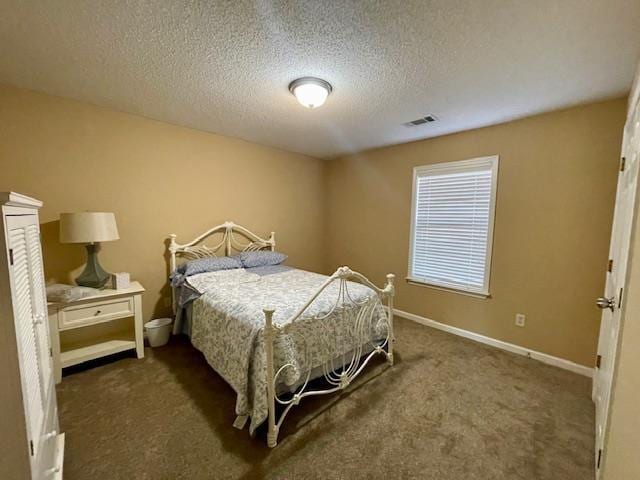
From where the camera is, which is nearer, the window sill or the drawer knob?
the drawer knob

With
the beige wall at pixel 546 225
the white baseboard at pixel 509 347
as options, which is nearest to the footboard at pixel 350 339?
the white baseboard at pixel 509 347

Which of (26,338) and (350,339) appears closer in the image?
(26,338)

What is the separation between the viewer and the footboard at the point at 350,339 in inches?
62.4

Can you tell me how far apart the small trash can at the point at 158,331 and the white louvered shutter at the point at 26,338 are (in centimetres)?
167

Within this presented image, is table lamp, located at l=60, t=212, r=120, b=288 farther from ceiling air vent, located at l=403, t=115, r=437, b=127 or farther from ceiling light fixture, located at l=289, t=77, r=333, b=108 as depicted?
ceiling air vent, located at l=403, t=115, r=437, b=127

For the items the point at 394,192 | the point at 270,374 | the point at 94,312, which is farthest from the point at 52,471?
the point at 394,192

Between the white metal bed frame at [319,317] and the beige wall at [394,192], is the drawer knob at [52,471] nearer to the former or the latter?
the white metal bed frame at [319,317]

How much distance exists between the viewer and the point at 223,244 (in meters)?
3.45

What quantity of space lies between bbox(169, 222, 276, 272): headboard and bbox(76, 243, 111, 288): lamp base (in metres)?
0.66

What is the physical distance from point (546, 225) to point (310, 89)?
2.48 meters

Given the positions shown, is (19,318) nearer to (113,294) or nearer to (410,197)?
(113,294)

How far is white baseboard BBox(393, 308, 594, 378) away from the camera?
239cm

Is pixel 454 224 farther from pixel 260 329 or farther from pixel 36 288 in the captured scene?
pixel 36 288

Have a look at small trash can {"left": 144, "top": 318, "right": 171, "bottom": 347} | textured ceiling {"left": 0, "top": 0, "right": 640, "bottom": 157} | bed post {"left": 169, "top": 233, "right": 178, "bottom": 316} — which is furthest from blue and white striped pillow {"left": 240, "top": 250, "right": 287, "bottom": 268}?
textured ceiling {"left": 0, "top": 0, "right": 640, "bottom": 157}
